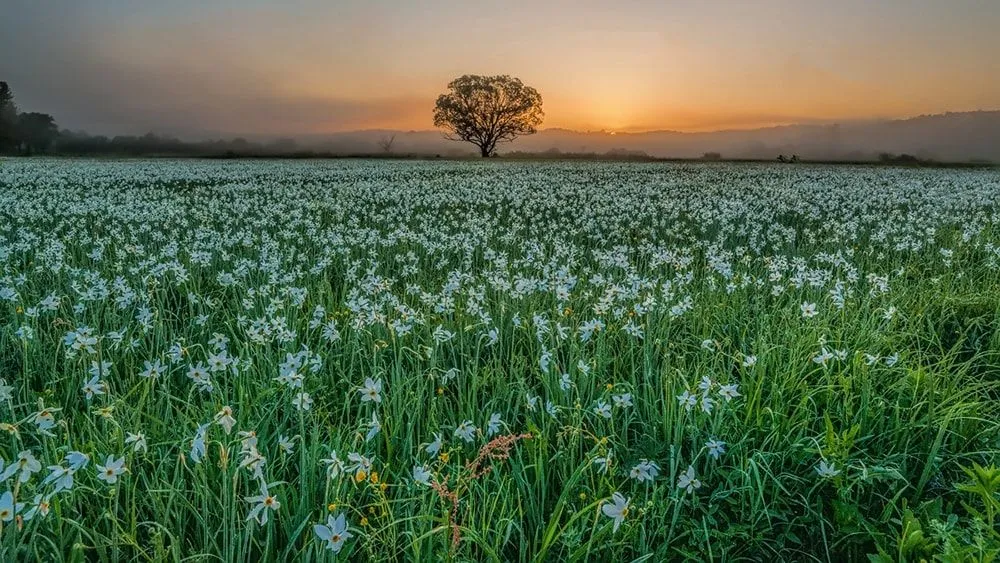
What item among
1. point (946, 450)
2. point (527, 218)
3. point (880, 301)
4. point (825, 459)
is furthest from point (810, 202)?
point (825, 459)

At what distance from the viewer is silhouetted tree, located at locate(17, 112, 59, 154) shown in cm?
7881

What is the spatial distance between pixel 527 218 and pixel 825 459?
38.3 feet

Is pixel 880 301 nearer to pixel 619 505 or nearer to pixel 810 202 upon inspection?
pixel 619 505

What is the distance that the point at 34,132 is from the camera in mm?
81688

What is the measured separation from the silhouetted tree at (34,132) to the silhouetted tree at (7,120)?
683mm

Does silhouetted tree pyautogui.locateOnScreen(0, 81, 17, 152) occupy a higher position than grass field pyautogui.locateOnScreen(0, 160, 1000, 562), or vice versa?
silhouetted tree pyautogui.locateOnScreen(0, 81, 17, 152)

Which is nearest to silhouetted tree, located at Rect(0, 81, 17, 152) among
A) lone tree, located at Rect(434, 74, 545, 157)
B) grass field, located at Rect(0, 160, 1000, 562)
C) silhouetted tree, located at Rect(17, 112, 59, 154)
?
silhouetted tree, located at Rect(17, 112, 59, 154)

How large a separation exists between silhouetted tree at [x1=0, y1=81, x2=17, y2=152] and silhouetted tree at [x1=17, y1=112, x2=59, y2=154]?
2.24 feet

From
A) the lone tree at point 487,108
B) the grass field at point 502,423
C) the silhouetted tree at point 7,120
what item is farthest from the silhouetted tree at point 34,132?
the grass field at point 502,423

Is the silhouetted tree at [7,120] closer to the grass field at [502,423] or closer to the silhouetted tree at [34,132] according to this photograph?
the silhouetted tree at [34,132]

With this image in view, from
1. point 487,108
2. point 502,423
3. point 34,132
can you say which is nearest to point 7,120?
point 34,132

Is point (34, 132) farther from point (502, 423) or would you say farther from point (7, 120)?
point (502, 423)

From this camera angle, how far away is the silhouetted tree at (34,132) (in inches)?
3103

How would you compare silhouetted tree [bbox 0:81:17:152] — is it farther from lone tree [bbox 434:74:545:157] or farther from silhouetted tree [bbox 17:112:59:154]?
lone tree [bbox 434:74:545:157]
